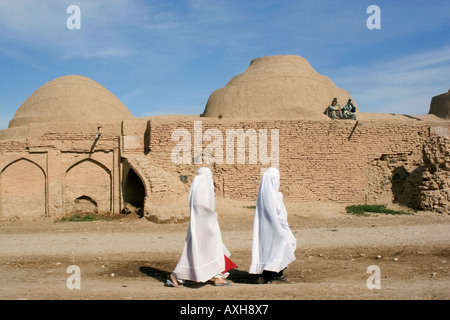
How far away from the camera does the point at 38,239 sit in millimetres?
10070

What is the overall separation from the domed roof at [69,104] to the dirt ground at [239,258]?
22.3 ft

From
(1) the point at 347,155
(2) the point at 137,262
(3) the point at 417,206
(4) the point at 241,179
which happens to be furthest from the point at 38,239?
(3) the point at 417,206

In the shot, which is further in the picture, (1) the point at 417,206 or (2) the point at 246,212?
(1) the point at 417,206

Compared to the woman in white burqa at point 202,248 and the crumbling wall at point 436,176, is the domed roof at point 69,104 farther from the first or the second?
the woman in white burqa at point 202,248

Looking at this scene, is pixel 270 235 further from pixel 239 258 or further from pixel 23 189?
pixel 23 189

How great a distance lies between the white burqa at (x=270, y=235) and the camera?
18.6ft

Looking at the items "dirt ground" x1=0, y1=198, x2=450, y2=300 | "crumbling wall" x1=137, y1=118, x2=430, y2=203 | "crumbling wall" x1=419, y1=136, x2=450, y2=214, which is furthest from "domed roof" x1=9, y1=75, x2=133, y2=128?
"crumbling wall" x1=419, y1=136, x2=450, y2=214

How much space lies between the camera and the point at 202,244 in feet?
18.4

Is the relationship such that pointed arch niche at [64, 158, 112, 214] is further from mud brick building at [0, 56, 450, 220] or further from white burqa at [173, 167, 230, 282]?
white burqa at [173, 167, 230, 282]

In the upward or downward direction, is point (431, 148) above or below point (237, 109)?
below

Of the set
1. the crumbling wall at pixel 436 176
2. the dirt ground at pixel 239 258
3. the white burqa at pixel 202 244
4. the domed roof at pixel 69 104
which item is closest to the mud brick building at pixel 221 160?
the crumbling wall at pixel 436 176

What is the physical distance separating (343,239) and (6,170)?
37.8 ft

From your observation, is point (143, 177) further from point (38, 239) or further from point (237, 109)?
point (237, 109)

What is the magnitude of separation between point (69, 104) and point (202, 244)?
15.1m
